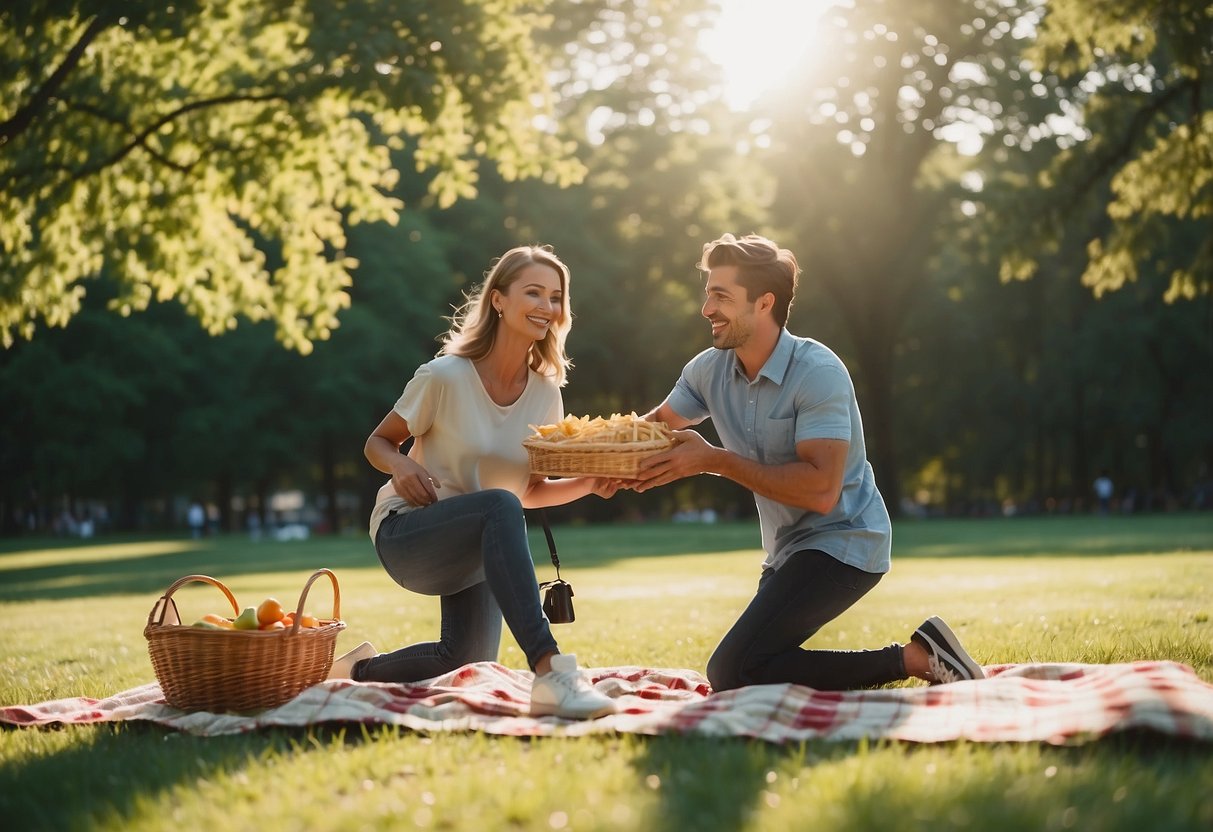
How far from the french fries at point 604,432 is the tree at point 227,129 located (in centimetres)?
779

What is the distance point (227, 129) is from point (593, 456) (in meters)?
11.4

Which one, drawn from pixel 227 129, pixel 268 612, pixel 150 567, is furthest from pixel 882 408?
pixel 268 612

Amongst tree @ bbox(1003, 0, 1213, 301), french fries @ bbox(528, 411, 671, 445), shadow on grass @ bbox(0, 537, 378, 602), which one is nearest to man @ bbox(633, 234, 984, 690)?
french fries @ bbox(528, 411, 671, 445)

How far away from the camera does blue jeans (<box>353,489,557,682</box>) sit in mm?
5891

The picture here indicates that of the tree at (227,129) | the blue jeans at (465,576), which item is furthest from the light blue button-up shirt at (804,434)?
the tree at (227,129)

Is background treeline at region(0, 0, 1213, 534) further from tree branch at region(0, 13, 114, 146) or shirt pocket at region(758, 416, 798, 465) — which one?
shirt pocket at region(758, 416, 798, 465)

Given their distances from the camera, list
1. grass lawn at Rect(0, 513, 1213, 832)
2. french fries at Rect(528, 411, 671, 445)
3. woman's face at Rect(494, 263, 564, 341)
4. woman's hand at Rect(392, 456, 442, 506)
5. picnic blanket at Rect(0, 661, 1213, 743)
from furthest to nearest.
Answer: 1. woman's face at Rect(494, 263, 564, 341)
2. woman's hand at Rect(392, 456, 442, 506)
3. french fries at Rect(528, 411, 671, 445)
4. picnic blanket at Rect(0, 661, 1213, 743)
5. grass lawn at Rect(0, 513, 1213, 832)

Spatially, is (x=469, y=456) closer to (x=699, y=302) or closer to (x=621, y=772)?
(x=621, y=772)

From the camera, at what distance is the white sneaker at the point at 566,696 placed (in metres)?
5.49

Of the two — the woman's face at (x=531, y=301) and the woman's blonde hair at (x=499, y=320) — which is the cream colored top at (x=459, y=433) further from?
the woman's face at (x=531, y=301)

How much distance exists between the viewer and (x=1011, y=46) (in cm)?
3291

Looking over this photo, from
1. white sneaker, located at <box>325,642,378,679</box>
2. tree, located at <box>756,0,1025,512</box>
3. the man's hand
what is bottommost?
white sneaker, located at <box>325,642,378,679</box>

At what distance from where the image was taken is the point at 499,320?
697cm

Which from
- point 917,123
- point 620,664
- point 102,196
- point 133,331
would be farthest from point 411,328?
point 620,664
